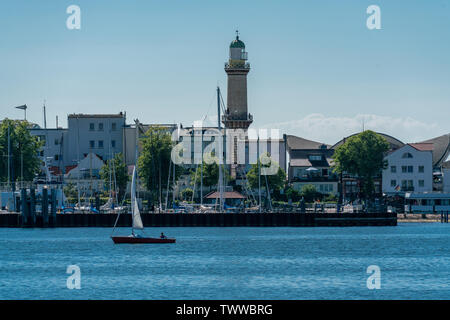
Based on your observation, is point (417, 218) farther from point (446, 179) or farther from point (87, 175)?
point (87, 175)

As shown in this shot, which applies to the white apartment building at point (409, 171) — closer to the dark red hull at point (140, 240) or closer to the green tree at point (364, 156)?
the green tree at point (364, 156)

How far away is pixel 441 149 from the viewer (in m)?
179

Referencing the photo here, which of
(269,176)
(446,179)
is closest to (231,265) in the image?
(269,176)

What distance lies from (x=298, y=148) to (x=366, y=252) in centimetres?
10028

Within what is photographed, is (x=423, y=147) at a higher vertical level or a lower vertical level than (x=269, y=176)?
higher

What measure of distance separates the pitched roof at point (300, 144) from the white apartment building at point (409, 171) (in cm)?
2420

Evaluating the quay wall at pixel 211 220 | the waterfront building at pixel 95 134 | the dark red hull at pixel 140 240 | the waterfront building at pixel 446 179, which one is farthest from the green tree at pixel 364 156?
the dark red hull at pixel 140 240

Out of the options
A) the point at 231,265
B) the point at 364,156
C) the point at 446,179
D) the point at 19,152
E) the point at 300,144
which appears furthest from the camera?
the point at 300,144

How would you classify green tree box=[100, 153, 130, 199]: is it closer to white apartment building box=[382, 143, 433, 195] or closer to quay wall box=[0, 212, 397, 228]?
quay wall box=[0, 212, 397, 228]

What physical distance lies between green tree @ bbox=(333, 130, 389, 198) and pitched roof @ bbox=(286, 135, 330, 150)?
27.0 m

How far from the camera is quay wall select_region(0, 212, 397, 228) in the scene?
117750 millimetres

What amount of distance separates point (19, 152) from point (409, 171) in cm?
7169

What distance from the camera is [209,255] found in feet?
255

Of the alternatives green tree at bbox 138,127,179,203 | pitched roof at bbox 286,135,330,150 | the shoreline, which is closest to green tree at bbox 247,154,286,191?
green tree at bbox 138,127,179,203
